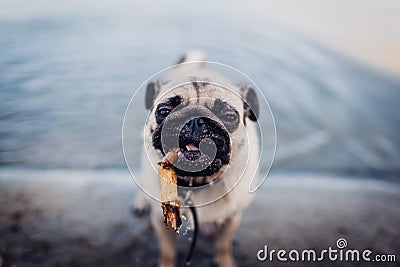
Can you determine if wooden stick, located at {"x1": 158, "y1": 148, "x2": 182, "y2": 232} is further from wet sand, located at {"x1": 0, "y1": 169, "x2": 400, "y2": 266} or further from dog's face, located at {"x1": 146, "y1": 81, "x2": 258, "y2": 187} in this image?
wet sand, located at {"x1": 0, "y1": 169, "x2": 400, "y2": 266}

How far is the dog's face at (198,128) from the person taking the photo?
44.4 inches

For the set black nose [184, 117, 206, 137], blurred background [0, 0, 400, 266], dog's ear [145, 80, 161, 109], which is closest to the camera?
black nose [184, 117, 206, 137]

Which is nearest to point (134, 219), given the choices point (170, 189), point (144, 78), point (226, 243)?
point (226, 243)

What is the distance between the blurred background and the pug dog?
11 cm

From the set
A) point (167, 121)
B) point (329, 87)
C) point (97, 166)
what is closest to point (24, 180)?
point (97, 166)

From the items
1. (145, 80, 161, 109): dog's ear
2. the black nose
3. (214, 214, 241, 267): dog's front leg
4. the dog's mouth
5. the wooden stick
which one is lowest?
(214, 214, 241, 267): dog's front leg

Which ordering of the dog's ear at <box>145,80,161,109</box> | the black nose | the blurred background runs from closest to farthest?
the black nose, the dog's ear at <box>145,80,161,109</box>, the blurred background

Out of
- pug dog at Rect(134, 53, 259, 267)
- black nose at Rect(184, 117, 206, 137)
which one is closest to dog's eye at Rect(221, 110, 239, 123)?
pug dog at Rect(134, 53, 259, 267)

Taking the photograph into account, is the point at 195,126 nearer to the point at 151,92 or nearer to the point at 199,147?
the point at 199,147

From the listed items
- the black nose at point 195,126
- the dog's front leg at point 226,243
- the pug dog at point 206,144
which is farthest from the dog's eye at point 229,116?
the dog's front leg at point 226,243

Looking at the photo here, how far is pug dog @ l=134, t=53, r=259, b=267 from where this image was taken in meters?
1.15

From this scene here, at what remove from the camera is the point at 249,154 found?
1428mm

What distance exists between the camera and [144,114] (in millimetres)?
1503

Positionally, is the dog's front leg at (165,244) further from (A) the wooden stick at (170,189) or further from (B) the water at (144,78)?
(B) the water at (144,78)
